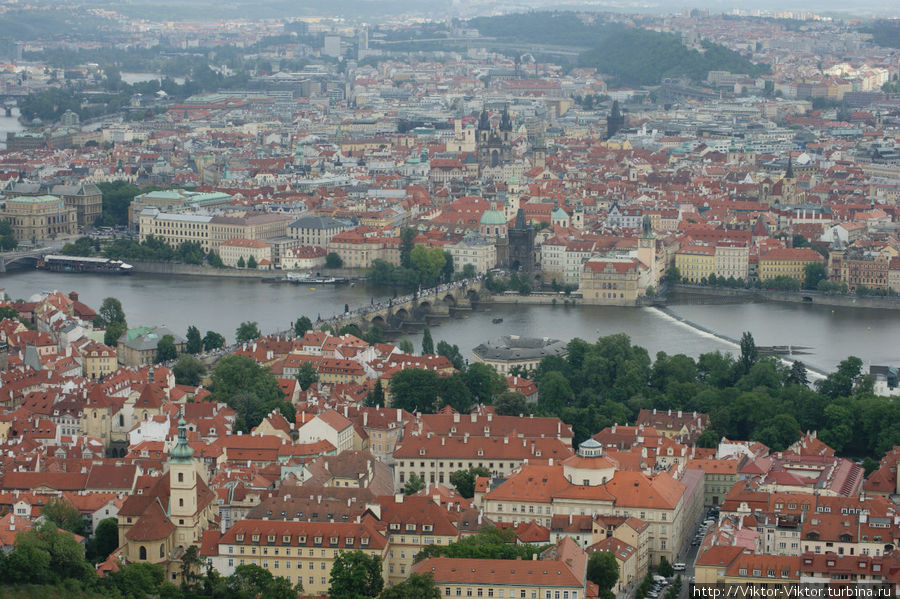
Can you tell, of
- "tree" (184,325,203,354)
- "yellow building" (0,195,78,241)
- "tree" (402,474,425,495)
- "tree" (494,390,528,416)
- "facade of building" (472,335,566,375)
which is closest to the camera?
"tree" (402,474,425,495)

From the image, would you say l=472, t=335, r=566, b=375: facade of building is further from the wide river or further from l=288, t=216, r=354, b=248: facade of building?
l=288, t=216, r=354, b=248: facade of building

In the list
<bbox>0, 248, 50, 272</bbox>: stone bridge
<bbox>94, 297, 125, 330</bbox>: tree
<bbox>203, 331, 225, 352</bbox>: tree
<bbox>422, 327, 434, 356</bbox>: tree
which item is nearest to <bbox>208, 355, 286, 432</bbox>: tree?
<bbox>203, 331, 225, 352</bbox>: tree

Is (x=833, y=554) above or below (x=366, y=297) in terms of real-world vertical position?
above

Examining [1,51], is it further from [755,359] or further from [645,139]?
[755,359]

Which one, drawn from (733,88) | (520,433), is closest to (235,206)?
(520,433)

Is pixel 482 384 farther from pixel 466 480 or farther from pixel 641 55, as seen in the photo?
pixel 641 55

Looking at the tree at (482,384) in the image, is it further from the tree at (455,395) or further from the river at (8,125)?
the river at (8,125)

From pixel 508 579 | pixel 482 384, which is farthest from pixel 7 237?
pixel 508 579
